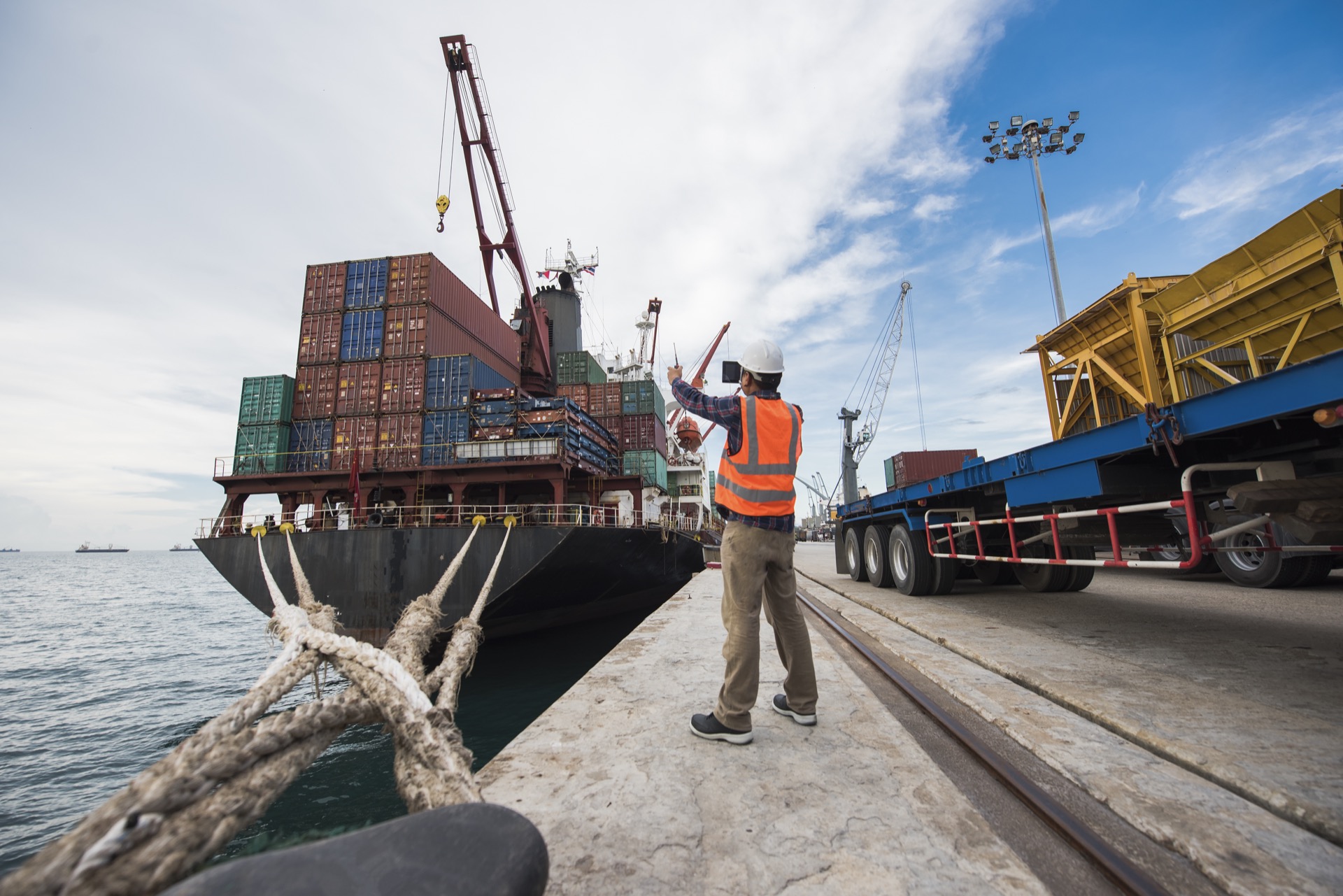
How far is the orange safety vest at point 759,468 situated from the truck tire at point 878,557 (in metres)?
7.59

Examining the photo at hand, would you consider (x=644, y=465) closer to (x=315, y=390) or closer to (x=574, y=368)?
(x=574, y=368)

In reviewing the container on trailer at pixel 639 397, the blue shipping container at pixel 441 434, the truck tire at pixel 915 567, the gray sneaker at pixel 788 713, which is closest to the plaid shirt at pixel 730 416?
the gray sneaker at pixel 788 713

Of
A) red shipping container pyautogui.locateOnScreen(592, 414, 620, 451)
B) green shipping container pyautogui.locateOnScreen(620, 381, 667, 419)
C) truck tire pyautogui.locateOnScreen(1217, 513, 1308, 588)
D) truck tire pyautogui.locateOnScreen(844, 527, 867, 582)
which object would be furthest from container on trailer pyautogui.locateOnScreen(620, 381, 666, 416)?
truck tire pyautogui.locateOnScreen(1217, 513, 1308, 588)

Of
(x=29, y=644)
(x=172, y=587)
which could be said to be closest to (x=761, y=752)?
Answer: (x=29, y=644)

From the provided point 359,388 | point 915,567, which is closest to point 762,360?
point 915,567

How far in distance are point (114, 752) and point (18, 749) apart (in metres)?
1.43

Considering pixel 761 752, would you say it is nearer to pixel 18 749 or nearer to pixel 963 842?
pixel 963 842

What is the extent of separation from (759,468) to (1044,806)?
65.7 inches

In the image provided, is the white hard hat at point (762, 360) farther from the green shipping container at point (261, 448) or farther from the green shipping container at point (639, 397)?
the green shipping container at point (639, 397)

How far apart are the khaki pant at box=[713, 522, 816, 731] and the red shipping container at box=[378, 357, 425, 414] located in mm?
16332

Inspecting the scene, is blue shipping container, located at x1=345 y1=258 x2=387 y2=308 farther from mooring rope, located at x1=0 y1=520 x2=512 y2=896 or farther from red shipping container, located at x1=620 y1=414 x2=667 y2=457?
mooring rope, located at x1=0 y1=520 x2=512 y2=896

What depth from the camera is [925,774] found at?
2.28m

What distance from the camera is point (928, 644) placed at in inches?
194

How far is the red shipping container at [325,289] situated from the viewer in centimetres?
1908
